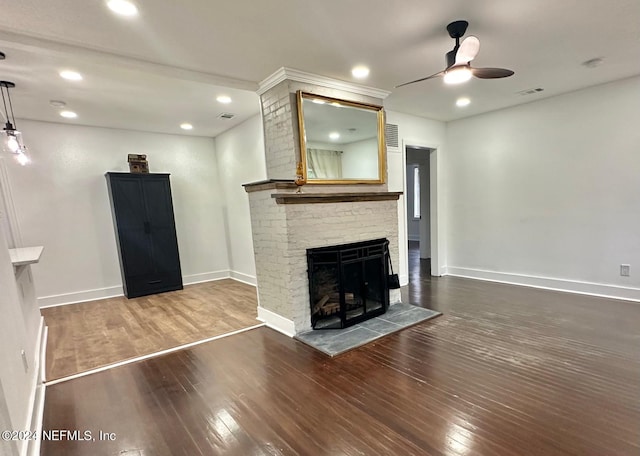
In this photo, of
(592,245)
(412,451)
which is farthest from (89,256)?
(592,245)

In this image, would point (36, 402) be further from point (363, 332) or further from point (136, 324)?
point (363, 332)

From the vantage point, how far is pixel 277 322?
3.44 metres

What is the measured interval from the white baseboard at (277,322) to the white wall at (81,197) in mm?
2793

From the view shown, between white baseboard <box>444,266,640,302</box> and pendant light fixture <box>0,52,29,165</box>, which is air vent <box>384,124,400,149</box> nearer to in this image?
white baseboard <box>444,266,640,302</box>

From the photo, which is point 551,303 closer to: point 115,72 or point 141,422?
point 141,422

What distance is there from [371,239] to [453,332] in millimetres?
1383

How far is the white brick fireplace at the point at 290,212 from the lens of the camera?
10.3 ft

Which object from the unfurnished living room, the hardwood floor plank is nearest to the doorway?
the unfurnished living room

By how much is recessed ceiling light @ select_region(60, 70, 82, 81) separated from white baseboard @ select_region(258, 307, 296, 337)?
122 inches

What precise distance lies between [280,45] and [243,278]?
4220mm

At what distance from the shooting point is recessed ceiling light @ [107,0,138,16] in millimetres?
1919

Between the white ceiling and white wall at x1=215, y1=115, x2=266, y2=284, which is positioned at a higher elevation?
the white ceiling

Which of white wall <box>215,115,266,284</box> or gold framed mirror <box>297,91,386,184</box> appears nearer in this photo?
gold framed mirror <box>297,91,386,184</box>

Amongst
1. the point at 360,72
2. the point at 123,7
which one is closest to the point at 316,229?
the point at 360,72
